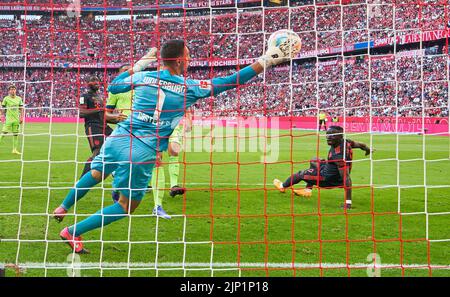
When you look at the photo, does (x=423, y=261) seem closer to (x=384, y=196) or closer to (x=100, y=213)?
(x=100, y=213)

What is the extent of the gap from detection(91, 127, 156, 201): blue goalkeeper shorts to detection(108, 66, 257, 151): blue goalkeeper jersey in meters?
0.09

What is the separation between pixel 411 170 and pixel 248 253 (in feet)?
26.6

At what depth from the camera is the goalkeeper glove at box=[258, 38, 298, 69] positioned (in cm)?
459

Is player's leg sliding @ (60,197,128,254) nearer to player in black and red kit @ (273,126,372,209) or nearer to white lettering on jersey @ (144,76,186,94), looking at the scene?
white lettering on jersey @ (144,76,186,94)

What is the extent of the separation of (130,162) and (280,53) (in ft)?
5.85

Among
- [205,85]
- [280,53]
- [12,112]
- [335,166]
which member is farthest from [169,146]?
[12,112]

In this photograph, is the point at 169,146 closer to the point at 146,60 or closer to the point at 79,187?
the point at 79,187

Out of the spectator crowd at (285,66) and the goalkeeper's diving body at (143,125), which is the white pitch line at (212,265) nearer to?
the goalkeeper's diving body at (143,125)

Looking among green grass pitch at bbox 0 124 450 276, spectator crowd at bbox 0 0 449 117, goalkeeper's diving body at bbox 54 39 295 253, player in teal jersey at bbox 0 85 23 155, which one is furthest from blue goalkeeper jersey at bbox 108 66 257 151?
player in teal jersey at bbox 0 85 23 155

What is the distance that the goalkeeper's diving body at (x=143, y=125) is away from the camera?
4848 millimetres

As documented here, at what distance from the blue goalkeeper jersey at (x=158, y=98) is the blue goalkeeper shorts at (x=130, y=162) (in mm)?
87

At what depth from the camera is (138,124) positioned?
501 centimetres

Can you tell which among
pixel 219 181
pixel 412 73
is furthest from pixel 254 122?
pixel 219 181
